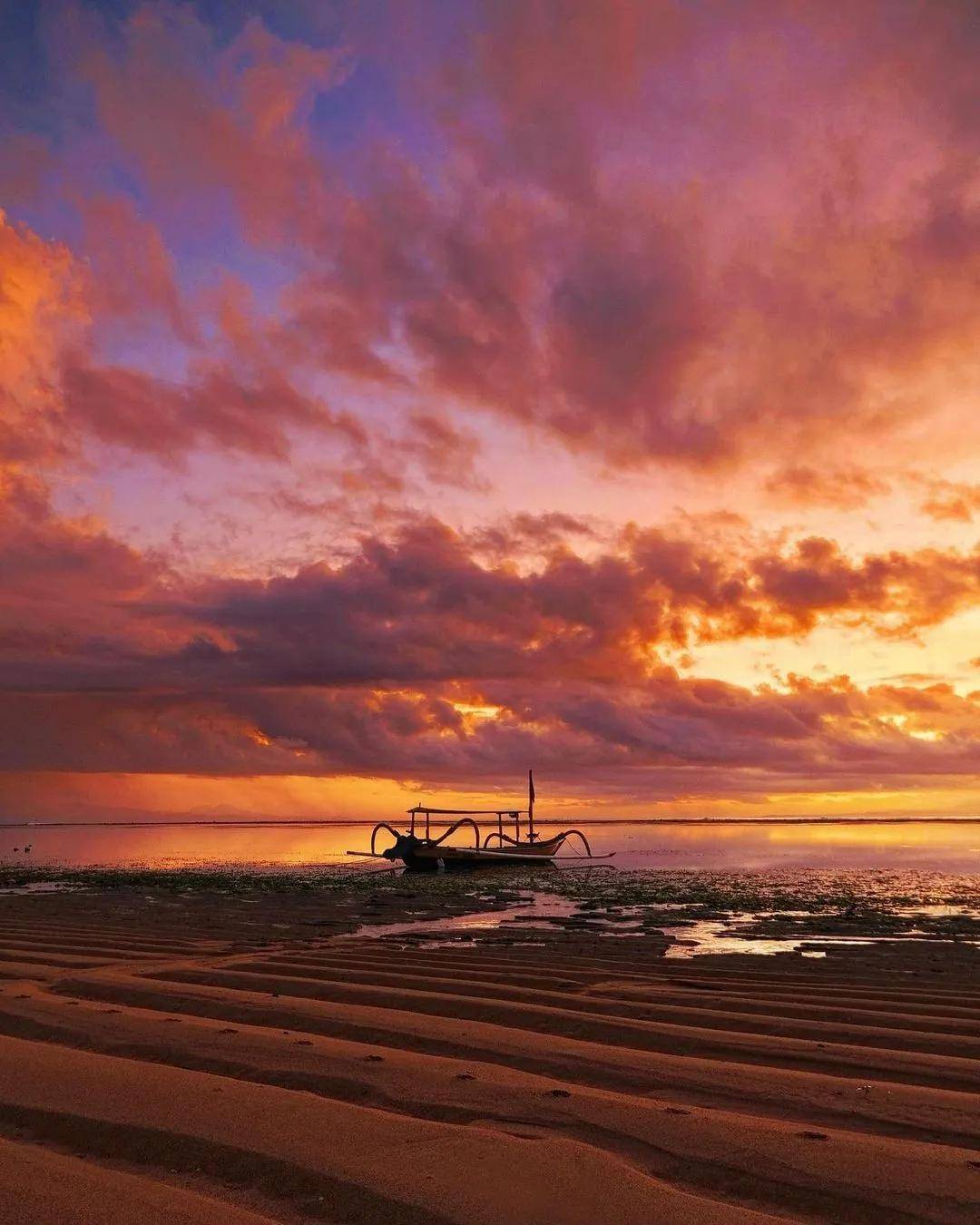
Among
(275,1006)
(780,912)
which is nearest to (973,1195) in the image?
(275,1006)

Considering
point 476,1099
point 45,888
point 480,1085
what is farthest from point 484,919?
point 45,888

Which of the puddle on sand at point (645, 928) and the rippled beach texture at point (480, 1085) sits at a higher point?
the rippled beach texture at point (480, 1085)

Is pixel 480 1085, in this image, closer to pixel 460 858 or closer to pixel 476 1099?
pixel 476 1099

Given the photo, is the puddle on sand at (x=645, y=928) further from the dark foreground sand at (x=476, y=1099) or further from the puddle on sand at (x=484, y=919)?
the dark foreground sand at (x=476, y=1099)

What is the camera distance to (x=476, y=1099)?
4656 millimetres

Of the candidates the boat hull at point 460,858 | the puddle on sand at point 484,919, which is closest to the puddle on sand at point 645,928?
the puddle on sand at point 484,919

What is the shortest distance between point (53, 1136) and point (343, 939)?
41.0 feet

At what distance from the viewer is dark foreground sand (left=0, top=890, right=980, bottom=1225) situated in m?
3.41

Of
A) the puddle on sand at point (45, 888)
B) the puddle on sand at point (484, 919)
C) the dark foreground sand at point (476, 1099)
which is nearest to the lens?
the dark foreground sand at point (476, 1099)

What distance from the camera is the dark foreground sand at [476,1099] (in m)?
3.41

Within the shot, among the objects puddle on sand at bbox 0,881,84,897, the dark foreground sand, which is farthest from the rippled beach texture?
puddle on sand at bbox 0,881,84,897

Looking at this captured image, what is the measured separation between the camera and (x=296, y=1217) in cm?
321

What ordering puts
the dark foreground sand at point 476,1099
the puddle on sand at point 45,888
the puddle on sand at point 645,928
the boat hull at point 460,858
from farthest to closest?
the boat hull at point 460,858
the puddle on sand at point 45,888
the puddle on sand at point 645,928
the dark foreground sand at point 476,1099

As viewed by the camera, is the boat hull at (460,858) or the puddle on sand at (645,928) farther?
the boat hull at (460,858)
